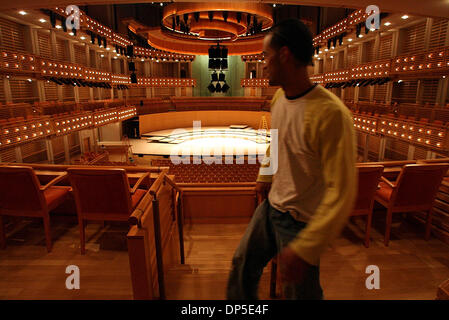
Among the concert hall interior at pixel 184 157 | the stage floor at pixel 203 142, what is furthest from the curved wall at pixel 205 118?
the stage floor at pixel 203 142

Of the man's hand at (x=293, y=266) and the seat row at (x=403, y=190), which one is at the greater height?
the man's hand at (x=293, y=266)

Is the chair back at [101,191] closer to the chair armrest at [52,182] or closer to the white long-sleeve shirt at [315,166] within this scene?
the chair armrest at [52,182]

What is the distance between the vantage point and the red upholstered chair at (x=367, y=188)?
3227 millimetres

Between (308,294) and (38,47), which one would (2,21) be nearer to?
(38,47)

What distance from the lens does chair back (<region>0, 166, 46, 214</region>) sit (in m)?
2.96

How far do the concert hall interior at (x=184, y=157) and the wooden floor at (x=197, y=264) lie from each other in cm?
2

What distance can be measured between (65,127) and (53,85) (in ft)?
17.2

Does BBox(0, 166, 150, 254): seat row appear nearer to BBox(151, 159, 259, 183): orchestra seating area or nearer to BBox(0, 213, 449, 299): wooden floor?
BBox(0, 213, 449, 299): wooden floor

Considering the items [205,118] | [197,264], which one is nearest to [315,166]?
[197,264]

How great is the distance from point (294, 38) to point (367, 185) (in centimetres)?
280

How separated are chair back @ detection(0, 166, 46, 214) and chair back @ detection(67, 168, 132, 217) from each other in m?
0.45

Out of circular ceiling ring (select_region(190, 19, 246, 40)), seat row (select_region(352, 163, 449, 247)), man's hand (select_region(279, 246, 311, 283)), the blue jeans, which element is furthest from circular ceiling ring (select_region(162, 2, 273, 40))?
man's hand (select_region(279, 246, 311, 283))

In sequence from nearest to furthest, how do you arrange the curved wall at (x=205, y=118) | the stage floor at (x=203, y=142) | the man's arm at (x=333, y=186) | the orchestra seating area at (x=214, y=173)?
1. the man's arm at (x=333, y=186)
2. the orchestra seating area at (x=214, y=173)
3. the stage floor at (x=203, y=142)
4. the curved wall at (x=205, y=118)

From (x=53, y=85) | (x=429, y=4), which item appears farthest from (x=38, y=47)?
(x=429, y=4)
